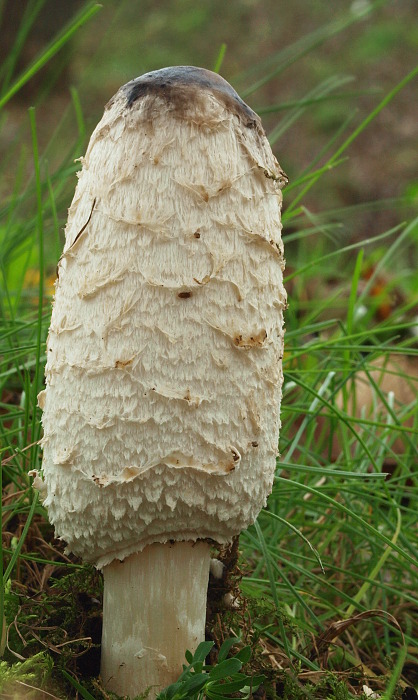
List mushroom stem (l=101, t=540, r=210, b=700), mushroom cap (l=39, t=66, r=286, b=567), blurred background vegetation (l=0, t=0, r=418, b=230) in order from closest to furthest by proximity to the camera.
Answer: mushroom cap (l=39, t=66, r=286, b=567), mushroom stem (l=101, t=540, r=210, b=700), blurred background vegetation (l=0, t=0, r=418, b=230)

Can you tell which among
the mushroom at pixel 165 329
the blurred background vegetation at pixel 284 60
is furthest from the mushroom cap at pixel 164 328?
the blurred background vegetation at pixel 284 60

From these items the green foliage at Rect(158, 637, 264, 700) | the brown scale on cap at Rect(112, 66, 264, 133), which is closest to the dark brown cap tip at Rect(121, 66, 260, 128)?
the brown scale on cap at Rect(112, 66, 264, 133)

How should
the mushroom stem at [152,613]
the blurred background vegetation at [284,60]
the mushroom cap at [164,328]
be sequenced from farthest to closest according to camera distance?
the blurred background vegetation at [284,60]
the mushroom stem at [152,613]
the mushroom cap at [164,328]

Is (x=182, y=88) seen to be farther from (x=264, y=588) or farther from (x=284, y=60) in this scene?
(x=284, y=60)

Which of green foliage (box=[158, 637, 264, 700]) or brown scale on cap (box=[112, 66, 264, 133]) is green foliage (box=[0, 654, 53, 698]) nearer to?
green foliage (box=[158, 637, 264, 700])

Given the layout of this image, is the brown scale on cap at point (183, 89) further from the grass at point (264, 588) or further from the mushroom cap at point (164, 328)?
the grass at point (264, 588)

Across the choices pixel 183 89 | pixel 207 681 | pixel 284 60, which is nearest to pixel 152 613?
pixel 207 681
